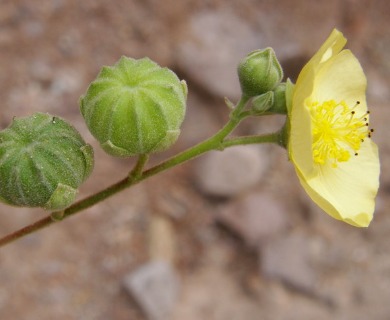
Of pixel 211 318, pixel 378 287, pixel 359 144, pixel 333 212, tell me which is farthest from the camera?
pixel 378 287

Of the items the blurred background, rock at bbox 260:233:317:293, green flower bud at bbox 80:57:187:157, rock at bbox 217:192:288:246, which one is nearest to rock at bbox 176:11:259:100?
the blurred background

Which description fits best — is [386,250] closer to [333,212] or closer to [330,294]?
[330,294]

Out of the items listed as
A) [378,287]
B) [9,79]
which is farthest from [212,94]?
[378,287]

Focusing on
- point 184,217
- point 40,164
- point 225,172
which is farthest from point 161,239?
point 40,164

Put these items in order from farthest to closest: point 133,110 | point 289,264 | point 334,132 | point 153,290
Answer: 1. point 289,264
2. point 153,290
3. point 334,132
4. point 133,110

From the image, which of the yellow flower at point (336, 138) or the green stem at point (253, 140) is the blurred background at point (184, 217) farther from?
the green stem at point (253, 140)

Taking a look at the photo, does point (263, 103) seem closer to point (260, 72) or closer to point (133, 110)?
point (260, 72)
